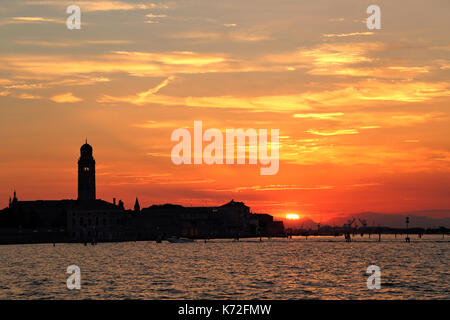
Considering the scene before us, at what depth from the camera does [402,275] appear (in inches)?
3073

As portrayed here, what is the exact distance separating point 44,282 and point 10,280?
17.1ft

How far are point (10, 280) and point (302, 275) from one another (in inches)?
1254
